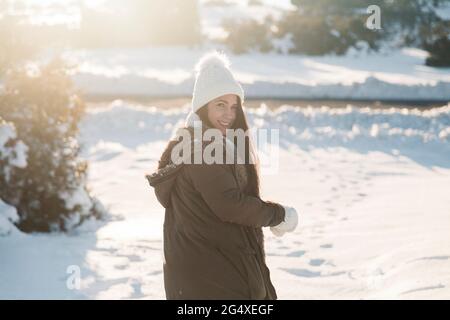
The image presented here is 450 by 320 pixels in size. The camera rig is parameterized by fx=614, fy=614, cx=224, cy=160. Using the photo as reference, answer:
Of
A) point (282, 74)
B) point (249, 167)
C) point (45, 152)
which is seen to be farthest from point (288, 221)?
point (282, 74)

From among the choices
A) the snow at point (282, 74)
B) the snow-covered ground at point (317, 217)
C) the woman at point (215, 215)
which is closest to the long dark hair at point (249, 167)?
the woman at point (215, 215)

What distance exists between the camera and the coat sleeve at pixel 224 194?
2.60 m

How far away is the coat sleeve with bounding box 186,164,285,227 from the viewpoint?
260 cm

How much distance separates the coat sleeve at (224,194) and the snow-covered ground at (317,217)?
2259 mm

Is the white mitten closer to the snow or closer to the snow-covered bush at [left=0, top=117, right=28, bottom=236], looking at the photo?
the snow-covered bush at [left=0, top=117, right=28, bottom=236]

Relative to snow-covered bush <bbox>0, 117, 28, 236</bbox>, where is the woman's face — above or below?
above

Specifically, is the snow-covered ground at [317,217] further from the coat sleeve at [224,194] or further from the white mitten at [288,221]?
the coat sleeve at [224,194]

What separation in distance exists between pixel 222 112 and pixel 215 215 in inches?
19.5

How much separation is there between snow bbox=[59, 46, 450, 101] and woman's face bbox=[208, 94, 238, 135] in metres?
13.3

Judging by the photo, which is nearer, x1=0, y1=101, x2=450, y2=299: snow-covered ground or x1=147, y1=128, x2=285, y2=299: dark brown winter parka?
x1=147, y1=128, x2=285, y2=299: dark brown winter parka

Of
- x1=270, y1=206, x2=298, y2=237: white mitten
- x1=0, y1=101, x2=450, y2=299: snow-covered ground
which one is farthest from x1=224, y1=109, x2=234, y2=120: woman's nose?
x1=0, y1=101, x2=450, y2=299: snow-covered ground

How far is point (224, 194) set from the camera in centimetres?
261

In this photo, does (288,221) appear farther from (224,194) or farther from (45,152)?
(45,152)
